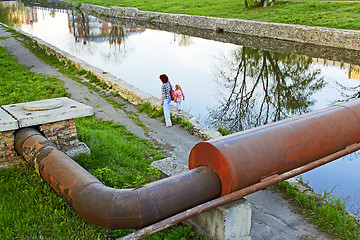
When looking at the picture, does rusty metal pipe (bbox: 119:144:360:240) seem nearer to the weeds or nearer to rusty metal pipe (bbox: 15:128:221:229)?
rusty metal pipe (bbox: 15:128:221:229)

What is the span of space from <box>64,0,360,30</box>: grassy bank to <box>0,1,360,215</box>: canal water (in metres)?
2.69

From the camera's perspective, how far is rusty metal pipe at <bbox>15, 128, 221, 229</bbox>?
331cm

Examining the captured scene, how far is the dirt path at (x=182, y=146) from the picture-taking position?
4598 mm

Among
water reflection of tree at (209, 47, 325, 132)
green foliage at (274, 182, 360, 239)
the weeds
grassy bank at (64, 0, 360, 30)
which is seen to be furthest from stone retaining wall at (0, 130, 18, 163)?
grassy bank at (64, 0, 360, 30)

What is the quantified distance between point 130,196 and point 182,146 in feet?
14.5

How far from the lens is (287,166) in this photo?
386 cm

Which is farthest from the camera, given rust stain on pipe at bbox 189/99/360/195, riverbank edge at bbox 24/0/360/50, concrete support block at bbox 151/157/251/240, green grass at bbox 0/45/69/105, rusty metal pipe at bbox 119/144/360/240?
riverbank edge at bbox 24/0/360/50

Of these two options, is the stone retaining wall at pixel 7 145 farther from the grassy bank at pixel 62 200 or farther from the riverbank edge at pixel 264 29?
the riverbank edge at pixel 264 29

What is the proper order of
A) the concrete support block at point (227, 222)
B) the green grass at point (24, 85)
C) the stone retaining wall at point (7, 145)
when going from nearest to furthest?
the concrete support block at point (227, 222) → the stone retaining wall at point (7, 145) → the green grass at point (24, 85)

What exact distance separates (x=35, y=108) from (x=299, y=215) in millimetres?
3852

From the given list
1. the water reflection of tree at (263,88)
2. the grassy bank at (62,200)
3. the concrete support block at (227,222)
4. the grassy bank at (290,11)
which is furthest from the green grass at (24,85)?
the grassy bank at (290,11)

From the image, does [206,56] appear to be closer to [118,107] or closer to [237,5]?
[118,107]

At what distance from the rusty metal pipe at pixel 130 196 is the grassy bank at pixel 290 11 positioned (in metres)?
19.5

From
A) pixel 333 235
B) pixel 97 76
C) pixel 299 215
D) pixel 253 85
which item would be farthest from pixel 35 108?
pixel 253 85
